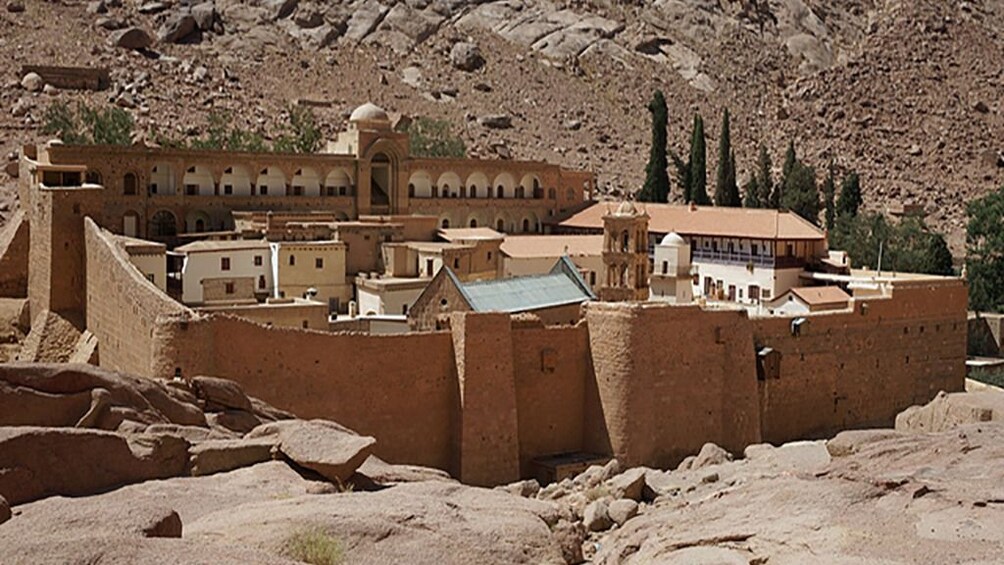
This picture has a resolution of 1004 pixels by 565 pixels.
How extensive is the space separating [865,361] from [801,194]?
27.6 m

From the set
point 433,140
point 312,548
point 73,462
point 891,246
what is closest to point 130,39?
point 433,140

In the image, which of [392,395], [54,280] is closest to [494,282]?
[392,395]

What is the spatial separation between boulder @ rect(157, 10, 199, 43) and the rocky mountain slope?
128mm

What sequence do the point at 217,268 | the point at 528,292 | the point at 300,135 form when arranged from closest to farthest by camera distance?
1. the point at 528,292
2. the point at 217,268
3. the point at 300,135

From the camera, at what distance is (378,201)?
42.4m

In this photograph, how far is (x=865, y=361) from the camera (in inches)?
1114

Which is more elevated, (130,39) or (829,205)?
(130,39)

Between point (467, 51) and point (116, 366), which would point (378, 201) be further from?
point (467, 51)

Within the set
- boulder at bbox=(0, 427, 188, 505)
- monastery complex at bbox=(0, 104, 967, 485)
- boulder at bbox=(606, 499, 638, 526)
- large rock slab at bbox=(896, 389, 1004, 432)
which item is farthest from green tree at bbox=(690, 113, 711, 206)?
boulder at bbox=(0, 427, 188, 505)

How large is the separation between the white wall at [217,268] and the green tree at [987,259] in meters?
27.2

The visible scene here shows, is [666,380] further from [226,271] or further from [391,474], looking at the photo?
[226,271]

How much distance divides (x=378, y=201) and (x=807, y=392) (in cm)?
1989

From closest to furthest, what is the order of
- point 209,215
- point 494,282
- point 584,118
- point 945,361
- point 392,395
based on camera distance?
point 392,395 < point 494,282 < point 945,361 < point 209,215 < point 584,118

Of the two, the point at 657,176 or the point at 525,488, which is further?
the point at 657,176
